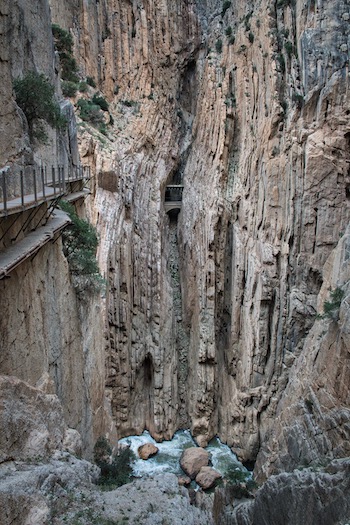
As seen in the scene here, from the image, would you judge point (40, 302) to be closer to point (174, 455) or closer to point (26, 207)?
point (26, 207)

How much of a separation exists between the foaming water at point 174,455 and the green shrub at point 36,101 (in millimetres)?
14100

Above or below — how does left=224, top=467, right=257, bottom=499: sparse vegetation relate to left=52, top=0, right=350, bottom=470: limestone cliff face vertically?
below

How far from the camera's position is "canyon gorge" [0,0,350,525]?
852 centimetres

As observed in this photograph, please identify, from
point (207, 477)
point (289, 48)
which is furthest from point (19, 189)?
point (289, 48)

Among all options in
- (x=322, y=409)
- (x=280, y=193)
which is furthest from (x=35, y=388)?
(x=280, y=193)

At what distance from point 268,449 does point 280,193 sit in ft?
34.5

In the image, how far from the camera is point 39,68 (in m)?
11.9

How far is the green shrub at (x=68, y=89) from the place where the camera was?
903 inches

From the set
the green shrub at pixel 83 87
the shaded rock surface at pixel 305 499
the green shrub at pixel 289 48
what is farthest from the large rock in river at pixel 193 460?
the green shrub at pixel 83 87

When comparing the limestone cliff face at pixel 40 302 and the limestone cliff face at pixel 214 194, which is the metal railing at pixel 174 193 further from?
the limestone cliff face at pixel 40 302

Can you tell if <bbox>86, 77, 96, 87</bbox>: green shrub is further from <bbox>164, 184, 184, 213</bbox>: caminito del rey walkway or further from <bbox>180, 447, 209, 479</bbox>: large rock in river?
<bbox>180, 447, 209, 479</bbox>: large rock in river

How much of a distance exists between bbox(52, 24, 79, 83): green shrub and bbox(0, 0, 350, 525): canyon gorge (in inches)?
26.2

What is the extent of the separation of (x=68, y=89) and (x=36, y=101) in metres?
14.5

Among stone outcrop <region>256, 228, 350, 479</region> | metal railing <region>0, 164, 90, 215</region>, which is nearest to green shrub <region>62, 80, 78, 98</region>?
metal railing <region>0, 164, 90, 215</region>
